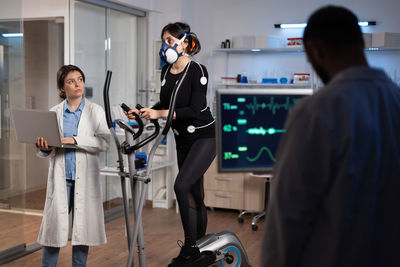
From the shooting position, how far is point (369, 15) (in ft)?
16.8

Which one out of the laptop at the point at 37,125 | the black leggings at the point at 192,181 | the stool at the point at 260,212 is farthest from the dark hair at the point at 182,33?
the stool at the point at 260,212

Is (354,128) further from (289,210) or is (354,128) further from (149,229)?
(149,229)

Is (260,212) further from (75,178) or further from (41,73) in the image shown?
(41,73)

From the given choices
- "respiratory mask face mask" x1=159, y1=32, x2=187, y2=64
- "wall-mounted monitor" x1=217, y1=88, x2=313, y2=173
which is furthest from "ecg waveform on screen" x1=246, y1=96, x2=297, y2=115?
"respiratory mask face mask" x1=159, y1=32, x2=187, y2=64

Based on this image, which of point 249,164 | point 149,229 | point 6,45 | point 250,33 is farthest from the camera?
point 250,33

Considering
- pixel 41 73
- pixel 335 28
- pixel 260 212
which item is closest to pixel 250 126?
pixel 335 28

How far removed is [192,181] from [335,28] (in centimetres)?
193

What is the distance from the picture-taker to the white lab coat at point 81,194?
2711 mm

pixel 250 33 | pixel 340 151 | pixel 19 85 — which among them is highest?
pixel 250 33

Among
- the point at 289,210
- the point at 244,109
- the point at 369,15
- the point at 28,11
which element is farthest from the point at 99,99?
the point at 289,210

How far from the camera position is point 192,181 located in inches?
115

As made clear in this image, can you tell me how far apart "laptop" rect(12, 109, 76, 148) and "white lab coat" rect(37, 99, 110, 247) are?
0.15m

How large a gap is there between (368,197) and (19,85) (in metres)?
3.11

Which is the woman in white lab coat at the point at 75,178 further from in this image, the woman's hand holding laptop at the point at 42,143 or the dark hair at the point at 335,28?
the dark hair at the point at 335,28
